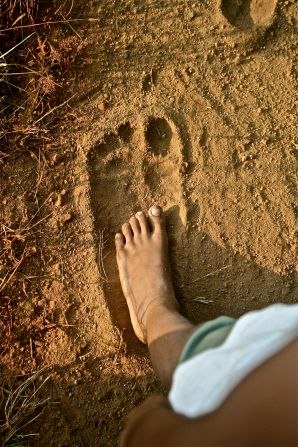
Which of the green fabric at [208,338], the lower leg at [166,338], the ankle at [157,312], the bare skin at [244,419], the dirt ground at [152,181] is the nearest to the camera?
the bare skin at [244,419]

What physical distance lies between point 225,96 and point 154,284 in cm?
73

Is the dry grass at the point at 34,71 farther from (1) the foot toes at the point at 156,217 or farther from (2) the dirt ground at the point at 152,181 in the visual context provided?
(1) the foot toes at the point at 156,217

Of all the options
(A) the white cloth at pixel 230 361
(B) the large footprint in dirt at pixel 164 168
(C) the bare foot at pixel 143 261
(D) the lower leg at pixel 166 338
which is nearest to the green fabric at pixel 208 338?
(A) the white cloth at pixel 230 361

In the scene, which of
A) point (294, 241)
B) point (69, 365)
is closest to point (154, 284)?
point (69, 365)

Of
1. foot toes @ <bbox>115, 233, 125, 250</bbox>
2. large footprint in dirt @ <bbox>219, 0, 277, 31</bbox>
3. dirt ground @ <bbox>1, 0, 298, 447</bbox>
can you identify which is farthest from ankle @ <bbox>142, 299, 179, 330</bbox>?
large footprint in dirt @ <bbox>219, 0, 277, 31</bbox>

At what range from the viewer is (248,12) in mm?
1898

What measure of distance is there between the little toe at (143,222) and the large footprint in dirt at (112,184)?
0.06m

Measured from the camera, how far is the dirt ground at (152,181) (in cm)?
184

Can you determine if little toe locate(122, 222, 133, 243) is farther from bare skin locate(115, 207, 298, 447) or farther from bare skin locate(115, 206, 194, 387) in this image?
bare skin locate(115, 207, 298, 447)

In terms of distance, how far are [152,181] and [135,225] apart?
0.17m

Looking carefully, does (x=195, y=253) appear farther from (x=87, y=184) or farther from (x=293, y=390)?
(x=293, y=390)

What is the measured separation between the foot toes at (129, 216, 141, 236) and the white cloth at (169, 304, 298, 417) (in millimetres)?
830

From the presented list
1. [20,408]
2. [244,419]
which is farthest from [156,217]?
[244,419]

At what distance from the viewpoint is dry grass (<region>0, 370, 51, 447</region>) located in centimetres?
176
